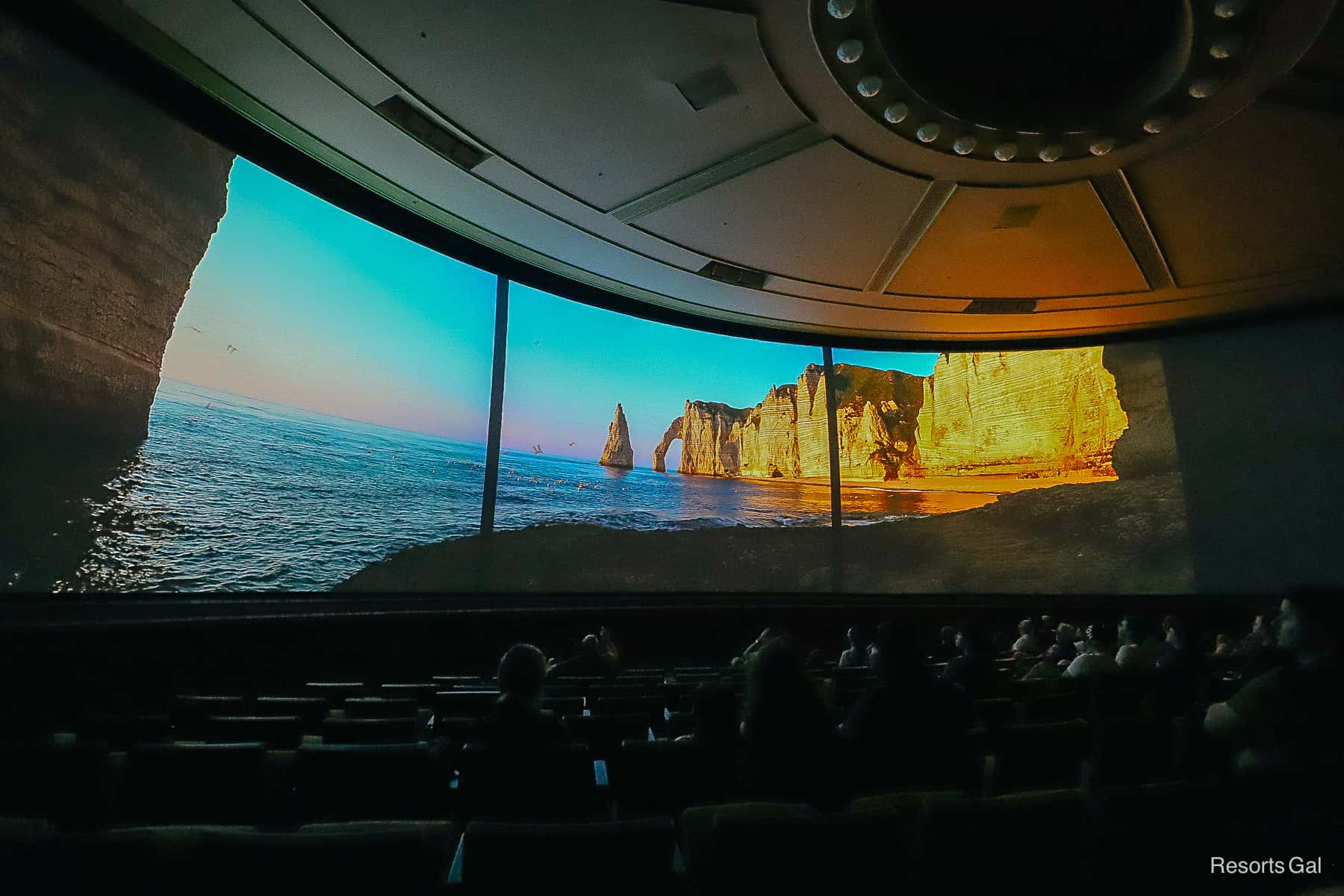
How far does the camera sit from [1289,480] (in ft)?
26.6

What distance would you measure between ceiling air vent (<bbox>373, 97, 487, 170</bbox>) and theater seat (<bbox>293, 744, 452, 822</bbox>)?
16.0 ft

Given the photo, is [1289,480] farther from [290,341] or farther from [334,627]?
[290,341]

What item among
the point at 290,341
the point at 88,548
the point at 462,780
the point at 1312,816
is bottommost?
the point at 462,780

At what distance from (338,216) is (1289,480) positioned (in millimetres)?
12472

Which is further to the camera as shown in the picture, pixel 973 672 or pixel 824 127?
pixel 824 127

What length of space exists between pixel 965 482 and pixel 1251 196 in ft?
16.0

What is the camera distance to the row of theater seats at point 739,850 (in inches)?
37.0

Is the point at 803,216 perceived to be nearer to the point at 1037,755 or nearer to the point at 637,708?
the point at 637,708

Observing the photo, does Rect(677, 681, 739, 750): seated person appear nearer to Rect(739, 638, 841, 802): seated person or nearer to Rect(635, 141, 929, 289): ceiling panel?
Rect(739, 638, 841, 802): seated person

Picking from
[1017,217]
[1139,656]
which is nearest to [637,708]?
[1139,656]

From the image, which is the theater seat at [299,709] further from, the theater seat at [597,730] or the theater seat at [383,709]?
the theater seat at [597,730]

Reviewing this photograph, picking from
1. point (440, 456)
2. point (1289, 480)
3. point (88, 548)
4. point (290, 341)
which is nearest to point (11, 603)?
point (88, 548)

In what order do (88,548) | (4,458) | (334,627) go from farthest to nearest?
(334,627), (88,548), (4,458)

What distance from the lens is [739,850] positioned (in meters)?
1.06
